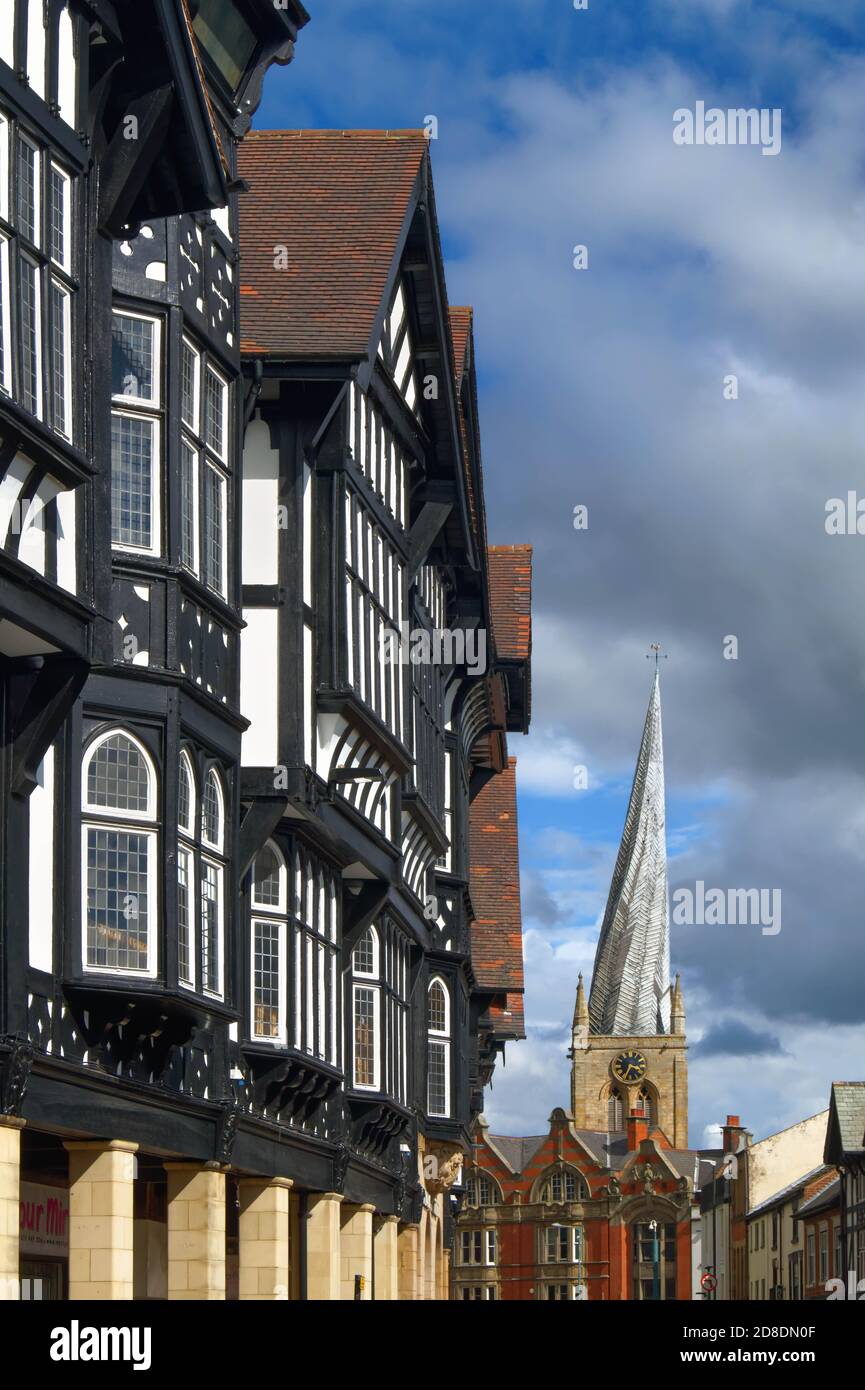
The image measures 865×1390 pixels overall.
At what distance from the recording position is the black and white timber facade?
1644 centimetres

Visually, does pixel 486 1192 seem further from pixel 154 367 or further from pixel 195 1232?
pixel 154 367

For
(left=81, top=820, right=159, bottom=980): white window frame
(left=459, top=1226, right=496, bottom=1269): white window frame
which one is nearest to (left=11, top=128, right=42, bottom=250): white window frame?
(left=81, top=820, right=159, bottom=980): white window frame

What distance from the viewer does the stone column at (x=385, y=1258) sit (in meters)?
32.7

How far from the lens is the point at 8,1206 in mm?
15688

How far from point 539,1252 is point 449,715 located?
98188 millimetres

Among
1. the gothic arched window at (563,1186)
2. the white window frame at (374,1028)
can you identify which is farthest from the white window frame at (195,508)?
the gothic arched window at (563,1186)

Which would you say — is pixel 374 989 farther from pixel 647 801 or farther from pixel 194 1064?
pixel 647 801

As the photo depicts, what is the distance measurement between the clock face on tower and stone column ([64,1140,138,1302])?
157 metres

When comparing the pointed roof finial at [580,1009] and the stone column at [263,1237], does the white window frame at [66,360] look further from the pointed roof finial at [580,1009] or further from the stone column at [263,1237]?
the pointed roof finial at [580,1009]

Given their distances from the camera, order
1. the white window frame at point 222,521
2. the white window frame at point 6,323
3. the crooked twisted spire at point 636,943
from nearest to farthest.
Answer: the white window frame at point 6,323 < the white window frame at point 222,521 < the crooked twisted spire at point 636,943

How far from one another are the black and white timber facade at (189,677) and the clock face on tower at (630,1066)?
472 feet

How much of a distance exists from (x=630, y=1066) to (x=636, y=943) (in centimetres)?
1112
